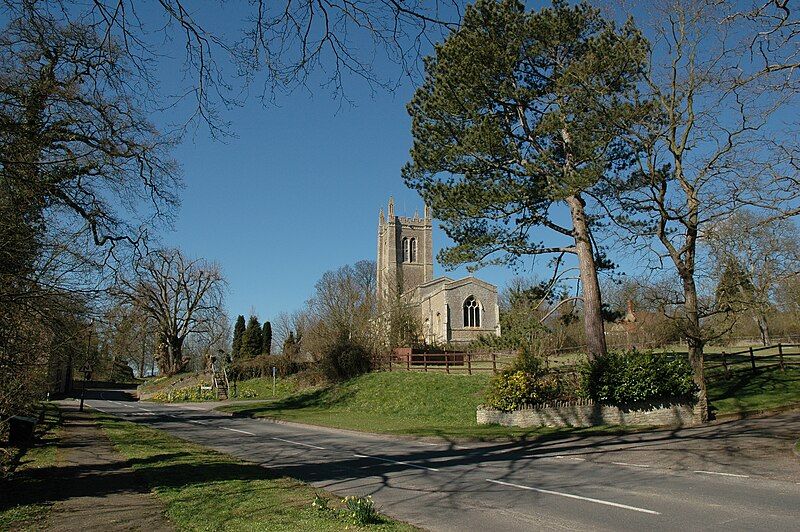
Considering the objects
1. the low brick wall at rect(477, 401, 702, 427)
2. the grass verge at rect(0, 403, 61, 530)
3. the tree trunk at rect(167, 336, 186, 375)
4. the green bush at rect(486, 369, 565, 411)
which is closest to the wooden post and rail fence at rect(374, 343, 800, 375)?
the green bush at rect(486, 369, 565, 411)

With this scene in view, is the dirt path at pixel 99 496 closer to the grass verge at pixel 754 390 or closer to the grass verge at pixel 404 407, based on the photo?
the grass verge at pixel 404 407

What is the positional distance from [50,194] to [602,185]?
17.4m

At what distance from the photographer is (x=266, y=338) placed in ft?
259

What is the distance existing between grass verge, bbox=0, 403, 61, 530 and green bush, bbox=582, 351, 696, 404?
16354 mm

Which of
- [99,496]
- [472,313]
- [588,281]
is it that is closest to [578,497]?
[99,496]

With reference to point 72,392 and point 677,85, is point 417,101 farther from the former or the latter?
point 72,392

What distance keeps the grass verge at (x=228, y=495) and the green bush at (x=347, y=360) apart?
23554 millimetres

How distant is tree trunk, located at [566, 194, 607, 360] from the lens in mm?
20750

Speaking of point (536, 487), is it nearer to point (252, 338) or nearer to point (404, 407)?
point (404, 407)

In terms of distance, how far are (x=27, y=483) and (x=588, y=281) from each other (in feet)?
58.0

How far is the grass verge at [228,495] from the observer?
6.91 meters

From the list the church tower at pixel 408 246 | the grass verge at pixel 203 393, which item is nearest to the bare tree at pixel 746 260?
the grass verge at pixel 203 393

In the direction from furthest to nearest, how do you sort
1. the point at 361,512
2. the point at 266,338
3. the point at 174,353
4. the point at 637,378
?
the point at 266,338 → the point at 174,353 → the point at 637,378 → the point at 361,512

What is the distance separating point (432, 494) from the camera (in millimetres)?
9500
